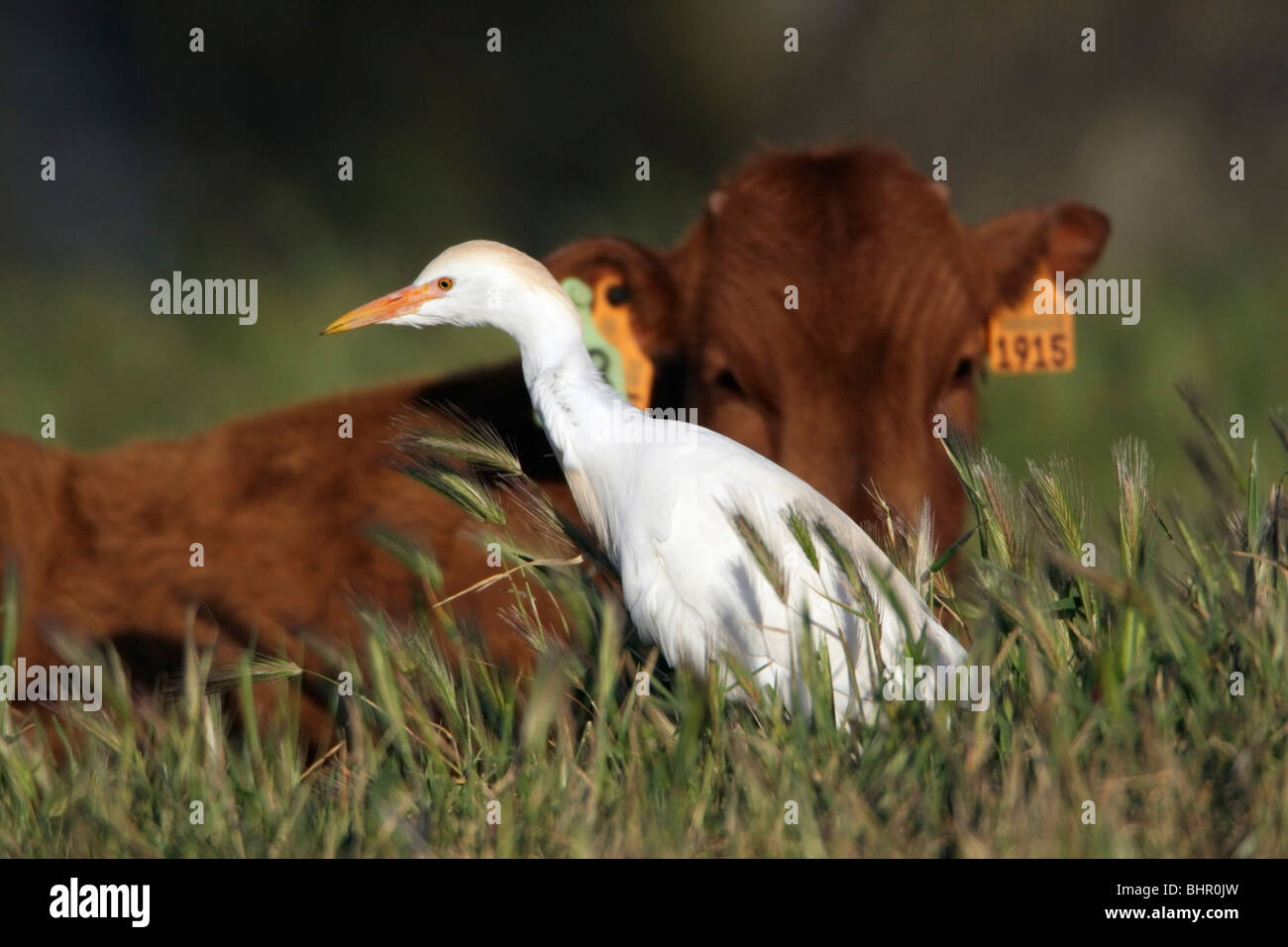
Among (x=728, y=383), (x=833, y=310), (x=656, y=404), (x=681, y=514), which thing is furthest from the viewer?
(x=656, y=404)

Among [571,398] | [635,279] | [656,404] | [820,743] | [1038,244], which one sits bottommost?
[820,743]

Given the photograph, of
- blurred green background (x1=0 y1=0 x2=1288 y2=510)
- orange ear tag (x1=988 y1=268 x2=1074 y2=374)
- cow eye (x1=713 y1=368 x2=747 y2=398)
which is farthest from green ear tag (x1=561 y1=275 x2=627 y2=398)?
blurred green background (x1=0 y1=0 x2=1288 y2=510)

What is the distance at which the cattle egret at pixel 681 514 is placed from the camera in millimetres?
3676

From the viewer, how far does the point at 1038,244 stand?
5.82 metres

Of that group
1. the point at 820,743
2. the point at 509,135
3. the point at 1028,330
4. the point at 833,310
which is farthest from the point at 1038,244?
the point at 509,135

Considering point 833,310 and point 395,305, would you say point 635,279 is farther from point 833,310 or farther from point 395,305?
point 395,305

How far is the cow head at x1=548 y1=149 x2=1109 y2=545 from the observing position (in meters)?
5.10

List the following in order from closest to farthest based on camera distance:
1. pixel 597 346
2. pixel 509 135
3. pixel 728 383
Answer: pixel 728 383, pixel 597 346, pixel 509 135

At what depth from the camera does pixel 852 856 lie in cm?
285

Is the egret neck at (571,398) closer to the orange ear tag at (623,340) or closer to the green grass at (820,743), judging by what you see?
the green grass at (820,743)

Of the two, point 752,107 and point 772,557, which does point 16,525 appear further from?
point 752,107

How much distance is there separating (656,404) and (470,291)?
1.73 m

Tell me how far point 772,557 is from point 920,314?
2.14 m
